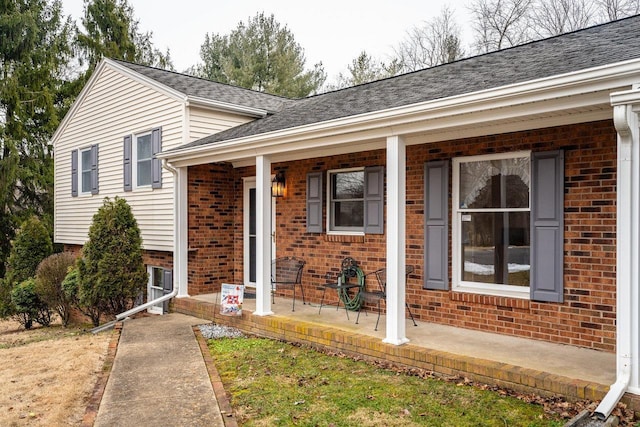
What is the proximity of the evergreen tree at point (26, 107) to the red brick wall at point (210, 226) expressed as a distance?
9.88m

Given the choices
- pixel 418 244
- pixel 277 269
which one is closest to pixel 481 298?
pixel 418 244

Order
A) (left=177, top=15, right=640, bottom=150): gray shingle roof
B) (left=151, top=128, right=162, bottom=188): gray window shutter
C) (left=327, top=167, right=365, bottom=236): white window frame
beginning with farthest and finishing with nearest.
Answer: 1. (left=151, top=128, right=162, bottom=188): gray window shutter
2. (left=327, top=167, right=365, bottom=236): white window frame
3. (left=177, top=15, right=640, bottom=150): gray shingle roof

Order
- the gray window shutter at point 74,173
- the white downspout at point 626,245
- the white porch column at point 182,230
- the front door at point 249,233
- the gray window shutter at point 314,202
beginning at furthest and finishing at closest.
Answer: the gray window shutter at point 74,173 < the front door at point 249,233 < the white porch column at point 182,230 < the gray window shutter at point 314,202 < the white downspout at point 626,245

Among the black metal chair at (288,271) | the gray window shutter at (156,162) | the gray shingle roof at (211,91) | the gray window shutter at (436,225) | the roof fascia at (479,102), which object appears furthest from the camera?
the gray shingle roof at (211,91)

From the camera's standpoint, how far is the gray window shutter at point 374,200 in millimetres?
6809

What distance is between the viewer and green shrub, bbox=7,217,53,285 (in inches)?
465

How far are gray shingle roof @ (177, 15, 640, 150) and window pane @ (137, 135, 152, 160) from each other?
4357 millimetres

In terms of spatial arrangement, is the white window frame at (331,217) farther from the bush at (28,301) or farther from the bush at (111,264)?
the bush at (28,301)

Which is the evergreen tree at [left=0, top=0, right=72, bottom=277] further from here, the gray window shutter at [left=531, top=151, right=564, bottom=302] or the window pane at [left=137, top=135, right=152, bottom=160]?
the gray window shutter at [left=531, top=151, right=564, bottom=302]

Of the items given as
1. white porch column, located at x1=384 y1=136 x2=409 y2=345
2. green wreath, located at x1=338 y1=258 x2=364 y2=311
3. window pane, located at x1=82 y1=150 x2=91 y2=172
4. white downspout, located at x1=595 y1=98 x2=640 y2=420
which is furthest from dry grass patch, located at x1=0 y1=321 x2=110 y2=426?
window pane, located at x1=82 y1=150 x2=91 y2=172

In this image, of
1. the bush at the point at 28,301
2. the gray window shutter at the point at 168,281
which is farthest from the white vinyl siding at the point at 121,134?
the bush at the point at 28,301

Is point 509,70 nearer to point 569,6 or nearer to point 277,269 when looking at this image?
point 277,269

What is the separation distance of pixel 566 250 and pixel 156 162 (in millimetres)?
7418

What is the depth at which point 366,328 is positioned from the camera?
592 centimetres
